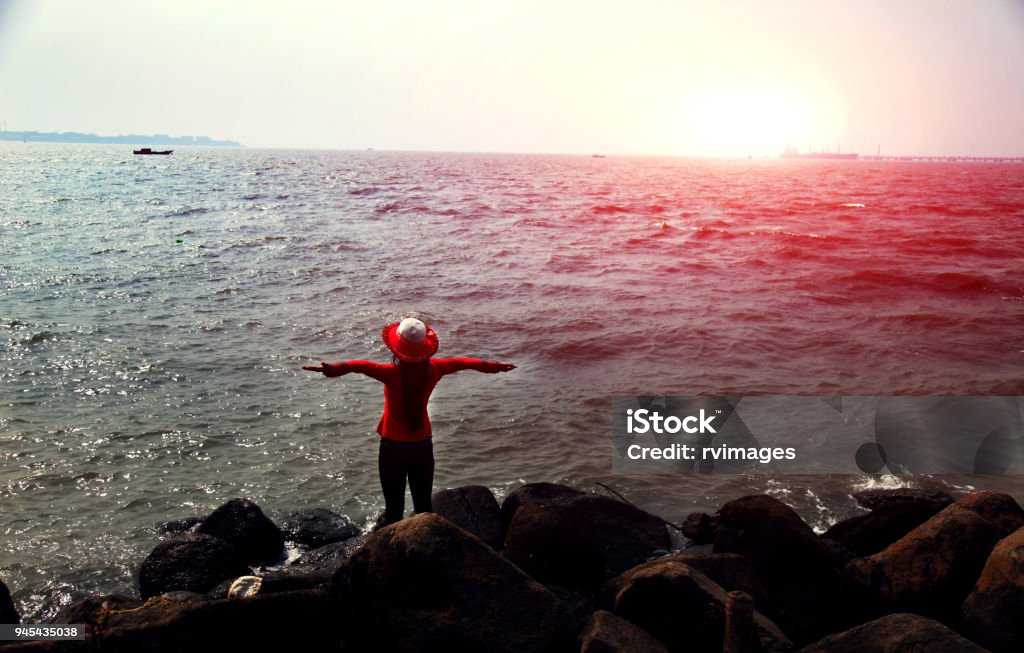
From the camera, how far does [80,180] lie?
64.8 meters

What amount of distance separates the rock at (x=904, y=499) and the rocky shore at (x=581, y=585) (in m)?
0.04

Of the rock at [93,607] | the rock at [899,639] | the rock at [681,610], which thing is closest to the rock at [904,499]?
the rock at [899,639]

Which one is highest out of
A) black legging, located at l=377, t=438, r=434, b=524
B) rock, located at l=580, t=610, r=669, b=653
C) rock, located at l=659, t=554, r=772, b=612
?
black legging, located at l=377, t=438, r=434, b=524

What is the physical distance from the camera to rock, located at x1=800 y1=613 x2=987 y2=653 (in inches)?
169

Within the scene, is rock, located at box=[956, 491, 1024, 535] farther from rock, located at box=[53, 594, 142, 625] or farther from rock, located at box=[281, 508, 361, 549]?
rock, located at box=[53, 594, 142, 625]

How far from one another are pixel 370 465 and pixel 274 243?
69.9 feet

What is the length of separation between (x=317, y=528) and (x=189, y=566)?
157 centimetres

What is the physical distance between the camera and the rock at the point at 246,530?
7.07 metres

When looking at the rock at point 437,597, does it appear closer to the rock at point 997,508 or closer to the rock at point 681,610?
the rock at point 681,610

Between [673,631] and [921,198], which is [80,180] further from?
[673,631]

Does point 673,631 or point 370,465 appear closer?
point 673,631

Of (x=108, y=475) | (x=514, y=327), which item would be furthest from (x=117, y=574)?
(x=514, y=327)

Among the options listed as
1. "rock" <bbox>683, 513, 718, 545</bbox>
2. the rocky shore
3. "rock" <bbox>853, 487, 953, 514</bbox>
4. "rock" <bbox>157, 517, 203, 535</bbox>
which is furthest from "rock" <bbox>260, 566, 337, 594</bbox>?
"rock" <bbox>853, 487, 953, 514</bbox>

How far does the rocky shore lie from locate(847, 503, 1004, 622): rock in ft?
0.04
